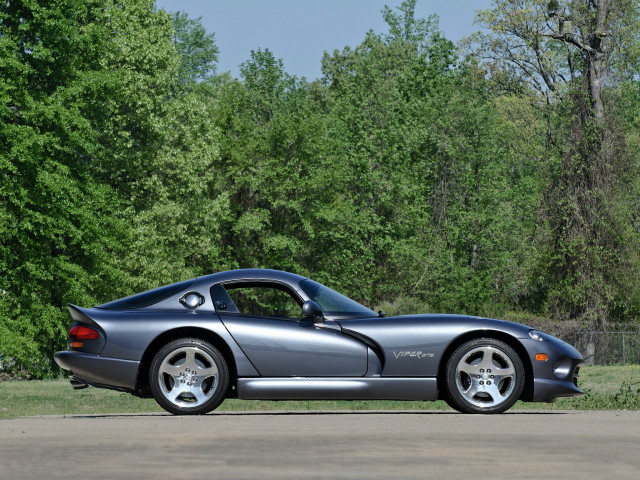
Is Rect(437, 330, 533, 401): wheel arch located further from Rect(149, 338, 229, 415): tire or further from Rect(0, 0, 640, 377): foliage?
Rect(0, 0, 640, 377): foliage

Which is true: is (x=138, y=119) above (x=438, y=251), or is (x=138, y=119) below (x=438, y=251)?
above

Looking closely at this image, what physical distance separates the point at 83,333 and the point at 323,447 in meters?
3.90

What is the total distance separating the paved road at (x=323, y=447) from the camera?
6652mm

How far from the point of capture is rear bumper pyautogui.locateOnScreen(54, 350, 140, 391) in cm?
1073

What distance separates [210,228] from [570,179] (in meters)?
15.8

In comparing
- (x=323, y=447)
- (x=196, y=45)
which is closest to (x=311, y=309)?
(x=323, y=447)

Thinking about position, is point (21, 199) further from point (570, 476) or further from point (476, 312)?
point (570, 476)

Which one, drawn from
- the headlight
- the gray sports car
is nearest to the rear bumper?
the gray sports car

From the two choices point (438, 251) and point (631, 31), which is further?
point (438, 251)

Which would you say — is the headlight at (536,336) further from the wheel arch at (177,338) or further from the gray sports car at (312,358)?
the wheel arch at (177,338)

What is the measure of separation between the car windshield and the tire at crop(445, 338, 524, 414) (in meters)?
1.02

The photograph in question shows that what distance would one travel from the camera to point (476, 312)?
49156mm

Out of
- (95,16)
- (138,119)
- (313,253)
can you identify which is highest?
(95,16)

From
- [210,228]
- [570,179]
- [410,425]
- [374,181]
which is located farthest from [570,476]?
[374,181]
